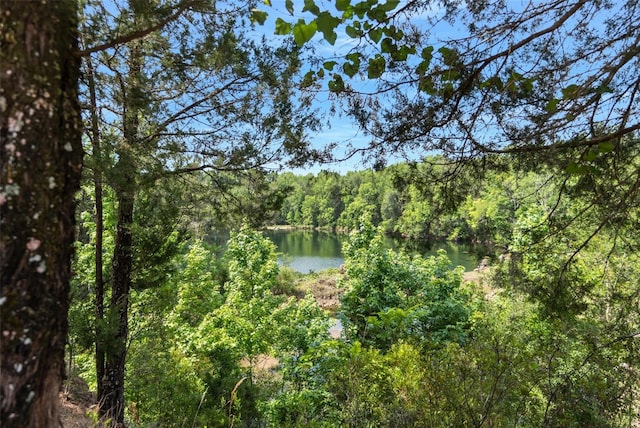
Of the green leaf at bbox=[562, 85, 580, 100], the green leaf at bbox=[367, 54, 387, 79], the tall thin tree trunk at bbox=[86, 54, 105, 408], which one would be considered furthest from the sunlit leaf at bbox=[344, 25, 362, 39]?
the tall thin tree trunk at bbox=[86, 54, 105, 408]

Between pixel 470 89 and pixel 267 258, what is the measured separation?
8.21 meters

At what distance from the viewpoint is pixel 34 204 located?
37.5 inches

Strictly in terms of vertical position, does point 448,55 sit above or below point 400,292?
above

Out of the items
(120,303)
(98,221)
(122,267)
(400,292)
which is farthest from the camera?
(400,292)

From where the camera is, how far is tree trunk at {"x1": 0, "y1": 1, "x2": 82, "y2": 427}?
35.5 inches

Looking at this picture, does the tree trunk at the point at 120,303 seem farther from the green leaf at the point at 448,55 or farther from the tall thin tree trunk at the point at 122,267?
the green leaf at the point at 448,55

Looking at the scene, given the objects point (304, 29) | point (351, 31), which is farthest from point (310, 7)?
point (351, 31)

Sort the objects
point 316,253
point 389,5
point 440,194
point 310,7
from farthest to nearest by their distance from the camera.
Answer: point 316,253
point 440,194
point 389,5
point 310,7

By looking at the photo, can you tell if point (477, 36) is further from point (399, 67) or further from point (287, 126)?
point (287, 126)

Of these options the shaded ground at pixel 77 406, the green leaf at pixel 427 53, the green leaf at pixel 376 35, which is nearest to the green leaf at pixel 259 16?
the green leaf at pixel 376 35

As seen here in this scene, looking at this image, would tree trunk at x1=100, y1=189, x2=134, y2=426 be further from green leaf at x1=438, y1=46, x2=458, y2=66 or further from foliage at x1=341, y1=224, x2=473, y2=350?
green leaf at x1=438, y1=46, x2=458, y2=66

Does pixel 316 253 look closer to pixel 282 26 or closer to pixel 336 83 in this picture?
pixel 336 83

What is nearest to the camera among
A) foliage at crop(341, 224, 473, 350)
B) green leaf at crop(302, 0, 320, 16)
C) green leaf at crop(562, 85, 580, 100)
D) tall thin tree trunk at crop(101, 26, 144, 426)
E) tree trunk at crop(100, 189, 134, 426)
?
green leaf at crop(302, 0, 320, 16)

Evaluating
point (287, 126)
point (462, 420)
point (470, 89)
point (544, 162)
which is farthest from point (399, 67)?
point (462, 420)
